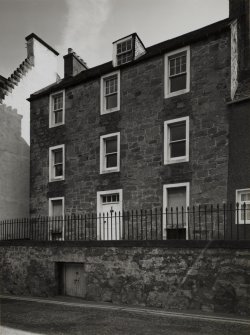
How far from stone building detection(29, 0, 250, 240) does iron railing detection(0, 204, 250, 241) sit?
521 mm

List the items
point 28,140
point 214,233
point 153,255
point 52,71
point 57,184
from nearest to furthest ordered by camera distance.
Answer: point 153,255
point 214,233
point 57,184
point 28,140
point 52,71

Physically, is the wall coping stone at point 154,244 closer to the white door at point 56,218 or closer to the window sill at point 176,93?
the white door at point 56,218

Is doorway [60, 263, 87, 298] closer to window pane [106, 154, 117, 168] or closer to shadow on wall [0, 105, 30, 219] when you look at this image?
window pane [106, 154, 117, 168]

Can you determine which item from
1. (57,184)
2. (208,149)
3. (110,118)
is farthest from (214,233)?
(57,184)

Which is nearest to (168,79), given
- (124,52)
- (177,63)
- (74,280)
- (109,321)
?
(177,63)

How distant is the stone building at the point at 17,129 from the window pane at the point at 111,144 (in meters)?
6.08

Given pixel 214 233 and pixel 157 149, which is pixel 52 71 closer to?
pixel 157 149

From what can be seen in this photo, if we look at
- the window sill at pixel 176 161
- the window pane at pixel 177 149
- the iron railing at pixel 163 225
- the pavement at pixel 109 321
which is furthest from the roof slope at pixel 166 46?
the pavement at pixel 109 321

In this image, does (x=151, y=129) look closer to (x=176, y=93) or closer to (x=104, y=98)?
(x=176, y=93)

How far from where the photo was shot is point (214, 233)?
1359 cm

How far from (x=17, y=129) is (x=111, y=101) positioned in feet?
20.7

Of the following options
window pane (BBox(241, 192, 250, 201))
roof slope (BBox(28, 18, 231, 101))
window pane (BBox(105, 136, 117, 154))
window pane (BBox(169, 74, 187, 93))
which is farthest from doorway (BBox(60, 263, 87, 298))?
roof slope (BBox(28, 18, 231, 101))

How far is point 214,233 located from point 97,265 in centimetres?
453

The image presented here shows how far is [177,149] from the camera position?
50.2 ft
